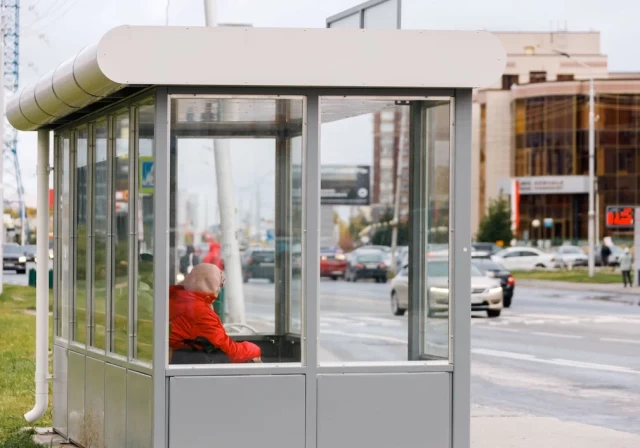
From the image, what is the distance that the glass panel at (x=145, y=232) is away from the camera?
7.29 metres

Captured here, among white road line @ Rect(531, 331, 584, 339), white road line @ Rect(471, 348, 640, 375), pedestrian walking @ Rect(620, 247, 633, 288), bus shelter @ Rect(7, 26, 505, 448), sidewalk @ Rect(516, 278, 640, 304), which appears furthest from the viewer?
pedestrian walking @ Rect(620, 247, 633, 288)

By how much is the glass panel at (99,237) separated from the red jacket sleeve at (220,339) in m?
1.21

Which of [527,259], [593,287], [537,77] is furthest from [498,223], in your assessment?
[593,287]

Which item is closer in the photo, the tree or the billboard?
the billboard

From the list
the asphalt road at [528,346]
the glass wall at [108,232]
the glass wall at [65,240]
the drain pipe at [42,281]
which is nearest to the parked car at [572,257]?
the asphalt road at [528,346]

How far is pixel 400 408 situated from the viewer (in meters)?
7.19

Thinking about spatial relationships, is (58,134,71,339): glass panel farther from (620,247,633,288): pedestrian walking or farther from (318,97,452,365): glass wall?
(620,247,633,288): pedestrian walking

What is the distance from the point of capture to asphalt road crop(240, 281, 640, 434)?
7332mm

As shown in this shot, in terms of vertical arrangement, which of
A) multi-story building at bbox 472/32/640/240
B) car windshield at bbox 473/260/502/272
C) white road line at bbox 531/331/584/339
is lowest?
white road line at bbox 531/331/584/339

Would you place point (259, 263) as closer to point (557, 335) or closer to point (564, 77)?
point (557, 335)

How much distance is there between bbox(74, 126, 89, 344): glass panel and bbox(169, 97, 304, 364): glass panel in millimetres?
1404

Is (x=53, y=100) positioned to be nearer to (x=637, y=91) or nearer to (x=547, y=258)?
(x=547, y=258)

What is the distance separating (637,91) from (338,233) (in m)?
83.2

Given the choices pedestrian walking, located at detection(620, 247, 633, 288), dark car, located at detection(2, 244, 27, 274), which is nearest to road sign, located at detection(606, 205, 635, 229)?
pedestrian walking, located at detection(620, 247, 633, 288)
